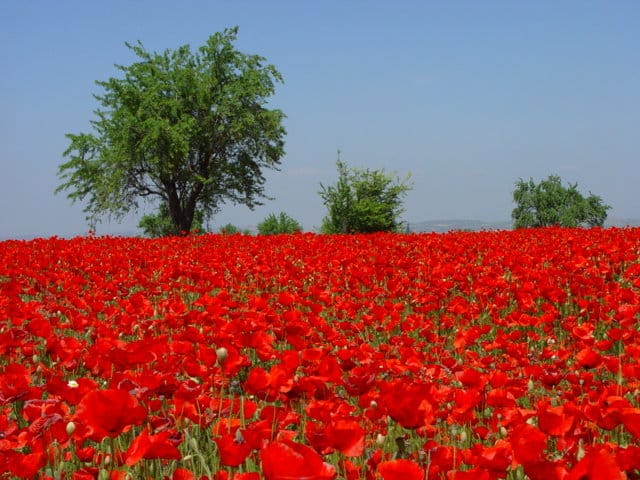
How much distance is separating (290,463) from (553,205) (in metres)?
80.3

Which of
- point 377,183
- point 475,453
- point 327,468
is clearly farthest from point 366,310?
point 377,183

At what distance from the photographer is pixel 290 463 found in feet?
4.21

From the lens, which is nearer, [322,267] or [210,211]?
[322,267]

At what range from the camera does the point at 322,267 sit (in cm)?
→ 948

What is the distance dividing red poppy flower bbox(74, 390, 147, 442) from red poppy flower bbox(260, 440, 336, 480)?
844 millimetres

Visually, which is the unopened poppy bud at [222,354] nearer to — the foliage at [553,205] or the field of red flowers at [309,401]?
the field of red flowers at [309,401]

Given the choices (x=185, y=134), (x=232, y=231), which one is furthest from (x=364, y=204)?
(x=232, y=231)

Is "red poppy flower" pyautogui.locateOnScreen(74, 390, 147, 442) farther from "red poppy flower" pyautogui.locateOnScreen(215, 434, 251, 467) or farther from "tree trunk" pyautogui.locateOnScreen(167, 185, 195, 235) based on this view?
"tree trunk" pyautogui.locateOnScreen(167, 185, 195, 235)

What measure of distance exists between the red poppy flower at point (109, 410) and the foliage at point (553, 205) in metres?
76.1

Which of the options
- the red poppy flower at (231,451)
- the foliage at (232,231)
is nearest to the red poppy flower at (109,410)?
the red poppy flower at (231,451)

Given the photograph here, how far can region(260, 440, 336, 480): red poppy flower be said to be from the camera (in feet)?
4.20

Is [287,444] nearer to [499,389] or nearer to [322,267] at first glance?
[499,389]

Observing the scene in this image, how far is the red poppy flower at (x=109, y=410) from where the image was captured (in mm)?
1988

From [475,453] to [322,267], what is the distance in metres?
7.08
